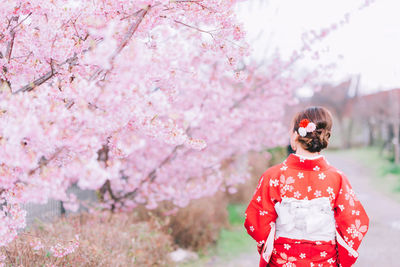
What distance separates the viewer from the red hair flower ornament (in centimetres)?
243

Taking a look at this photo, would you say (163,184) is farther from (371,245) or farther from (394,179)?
(394,179)

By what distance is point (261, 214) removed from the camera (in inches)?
102

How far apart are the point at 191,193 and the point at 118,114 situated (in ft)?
12.3

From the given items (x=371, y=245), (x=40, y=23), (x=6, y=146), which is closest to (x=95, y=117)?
(x=6, y=146)

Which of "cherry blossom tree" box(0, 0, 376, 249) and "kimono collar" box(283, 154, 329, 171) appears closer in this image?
"cherry blossom tree" box(0, 0, 376, 249)

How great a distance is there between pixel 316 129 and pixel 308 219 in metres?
0.59

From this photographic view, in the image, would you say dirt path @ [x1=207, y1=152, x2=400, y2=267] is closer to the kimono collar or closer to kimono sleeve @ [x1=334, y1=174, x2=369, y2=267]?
kimono sleeve @ [x1=334, y1=174, x2=369, y2=267]

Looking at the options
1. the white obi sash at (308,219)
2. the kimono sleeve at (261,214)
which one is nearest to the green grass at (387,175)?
the white obi sash at (308,219)

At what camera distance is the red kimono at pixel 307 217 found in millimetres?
2502

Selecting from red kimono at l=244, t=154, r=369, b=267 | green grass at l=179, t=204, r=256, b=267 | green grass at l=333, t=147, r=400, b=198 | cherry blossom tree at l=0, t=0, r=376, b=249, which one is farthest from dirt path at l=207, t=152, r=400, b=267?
red kimono at l=244, t=154, r=369, b=267

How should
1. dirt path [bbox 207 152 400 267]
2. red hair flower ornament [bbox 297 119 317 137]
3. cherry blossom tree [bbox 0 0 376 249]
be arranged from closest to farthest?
cherry blossom tree [bbox 0 0 376 249], red hair flower ornament [bbox 297 119 317 137], dirt path [bbox 207 152 400 267]

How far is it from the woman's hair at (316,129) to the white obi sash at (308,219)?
36 cm

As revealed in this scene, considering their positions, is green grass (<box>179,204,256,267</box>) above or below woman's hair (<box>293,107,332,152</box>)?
below

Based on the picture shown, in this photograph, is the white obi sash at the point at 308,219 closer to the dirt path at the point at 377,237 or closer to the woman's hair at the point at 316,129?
the woman's hair at the point at 316,129
